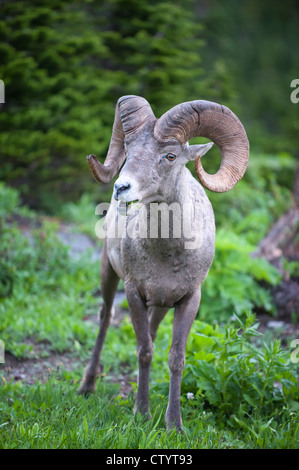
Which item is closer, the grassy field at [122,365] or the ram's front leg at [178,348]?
the grassy field at [122,365]

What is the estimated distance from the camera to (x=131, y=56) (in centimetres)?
1212

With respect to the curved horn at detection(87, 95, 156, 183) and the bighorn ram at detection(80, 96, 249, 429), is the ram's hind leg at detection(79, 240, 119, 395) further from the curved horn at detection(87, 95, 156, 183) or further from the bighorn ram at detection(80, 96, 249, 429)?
the curved horn at detection(87, 95, 156, 183)

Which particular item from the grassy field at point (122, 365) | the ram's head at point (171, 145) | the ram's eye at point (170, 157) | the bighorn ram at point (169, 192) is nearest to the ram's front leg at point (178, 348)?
the bighorn ram at point (169, 192)

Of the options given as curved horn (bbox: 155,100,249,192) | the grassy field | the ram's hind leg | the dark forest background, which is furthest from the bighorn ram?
the dark forest background

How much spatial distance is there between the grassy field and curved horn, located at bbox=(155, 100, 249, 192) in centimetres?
118

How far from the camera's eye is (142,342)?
416 centimetres

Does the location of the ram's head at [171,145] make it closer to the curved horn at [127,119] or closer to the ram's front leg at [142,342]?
the curved horn at [127,119]

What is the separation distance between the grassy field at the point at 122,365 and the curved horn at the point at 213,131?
118 centimetres

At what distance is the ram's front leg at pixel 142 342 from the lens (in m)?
4.16

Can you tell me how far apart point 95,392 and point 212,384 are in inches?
46.3

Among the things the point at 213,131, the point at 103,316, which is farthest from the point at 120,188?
the point at 103,316

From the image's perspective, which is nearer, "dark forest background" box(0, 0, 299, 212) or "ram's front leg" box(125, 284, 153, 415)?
"ram's front leg" box(125, 284, 153, 415)

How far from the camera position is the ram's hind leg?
5.03 meters

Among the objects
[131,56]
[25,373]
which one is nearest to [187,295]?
[25,373]
